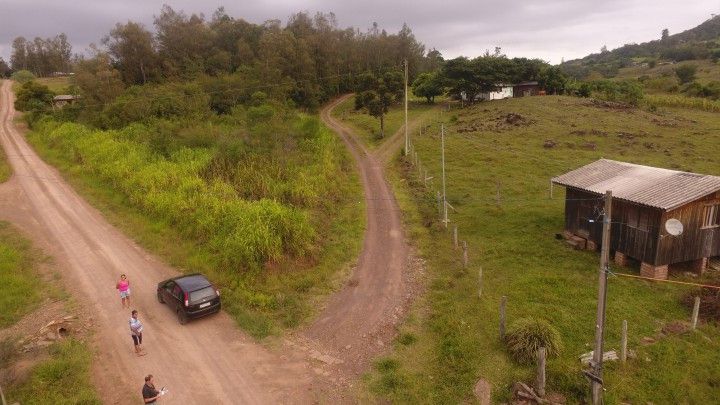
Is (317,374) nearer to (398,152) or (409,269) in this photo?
(409,269)

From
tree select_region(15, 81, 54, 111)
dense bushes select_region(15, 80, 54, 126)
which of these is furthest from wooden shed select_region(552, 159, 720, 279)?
tree select_region(15, 81, 54, 111)

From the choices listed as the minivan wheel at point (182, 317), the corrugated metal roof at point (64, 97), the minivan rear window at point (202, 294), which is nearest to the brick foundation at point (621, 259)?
the minivan rear window at point (202, 294)

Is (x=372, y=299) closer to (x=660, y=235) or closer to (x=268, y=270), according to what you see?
(x=268, y=270)

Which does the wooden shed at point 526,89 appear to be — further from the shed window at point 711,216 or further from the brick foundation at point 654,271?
the brick foundation at point 654,271

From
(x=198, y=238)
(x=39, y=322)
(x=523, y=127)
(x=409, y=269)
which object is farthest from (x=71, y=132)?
(x=523, y=127)

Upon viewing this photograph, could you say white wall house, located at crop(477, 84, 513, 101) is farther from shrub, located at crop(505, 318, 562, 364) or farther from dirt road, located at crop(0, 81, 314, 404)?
shrub, located at crop(505, 318, 562, 364)

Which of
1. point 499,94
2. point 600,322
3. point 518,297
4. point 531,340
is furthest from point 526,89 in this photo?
point 600,322
